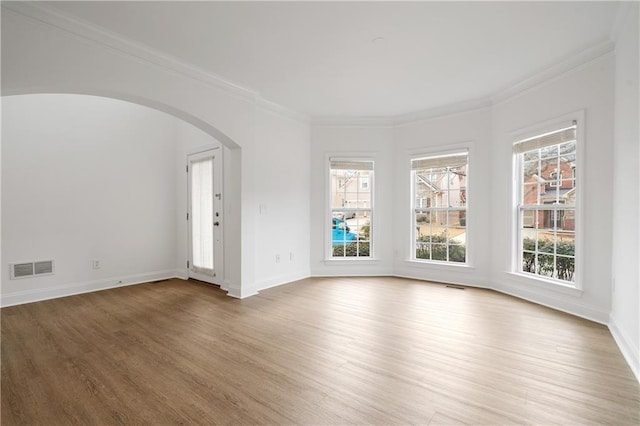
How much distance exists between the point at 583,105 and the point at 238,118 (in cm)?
416

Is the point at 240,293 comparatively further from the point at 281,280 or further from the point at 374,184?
the point at 374,184

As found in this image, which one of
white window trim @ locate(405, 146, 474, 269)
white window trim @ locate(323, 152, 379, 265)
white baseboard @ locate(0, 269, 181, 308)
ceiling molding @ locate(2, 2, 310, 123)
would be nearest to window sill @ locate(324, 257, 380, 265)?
white window trim @ locate(323, 152, 379, 265)

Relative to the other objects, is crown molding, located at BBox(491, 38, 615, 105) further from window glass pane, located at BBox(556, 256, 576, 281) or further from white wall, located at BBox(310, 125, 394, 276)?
window glass pane, located at BBox(556, 256, 576, 281)

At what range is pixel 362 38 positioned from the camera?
2961 millimetres

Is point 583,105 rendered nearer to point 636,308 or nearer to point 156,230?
point 636,308

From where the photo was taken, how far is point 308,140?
18.3 feet

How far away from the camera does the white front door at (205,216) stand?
503 cm

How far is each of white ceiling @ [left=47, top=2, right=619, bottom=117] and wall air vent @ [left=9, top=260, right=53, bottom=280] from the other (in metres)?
3.33

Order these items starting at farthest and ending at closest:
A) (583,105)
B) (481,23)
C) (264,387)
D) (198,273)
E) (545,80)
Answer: (198,273) < (545,80) < (583,105) < (481,23) < (264,387)

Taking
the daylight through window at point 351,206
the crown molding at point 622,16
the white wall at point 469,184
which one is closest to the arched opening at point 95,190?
the daylight through window at point 351,206

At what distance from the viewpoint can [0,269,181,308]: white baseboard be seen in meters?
3.97

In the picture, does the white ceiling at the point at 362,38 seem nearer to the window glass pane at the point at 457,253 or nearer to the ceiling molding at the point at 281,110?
the ceiling molding at the point at 281,110

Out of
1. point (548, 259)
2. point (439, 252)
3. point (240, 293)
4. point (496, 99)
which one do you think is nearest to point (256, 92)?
point (240, 293)

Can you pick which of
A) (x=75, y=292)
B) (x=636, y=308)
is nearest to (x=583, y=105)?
(x=636, y=308)
